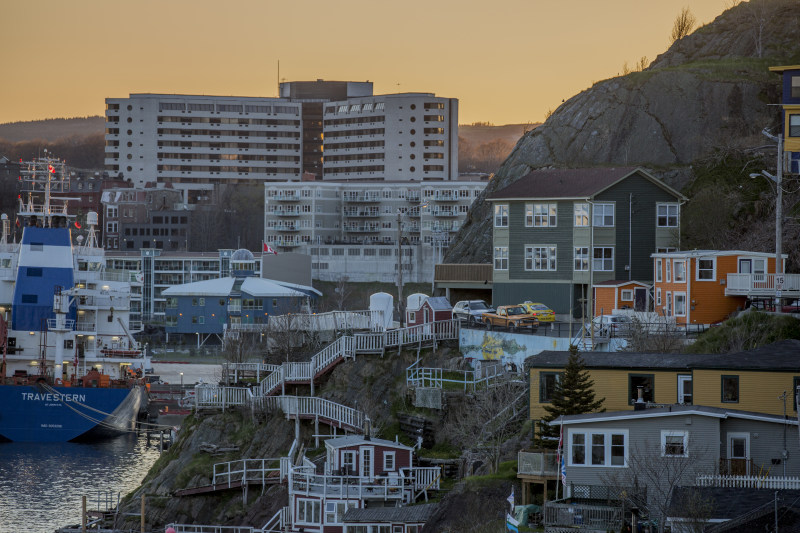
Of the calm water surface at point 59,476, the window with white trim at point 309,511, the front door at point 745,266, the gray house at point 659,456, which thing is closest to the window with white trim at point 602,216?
the front door at point 745,266

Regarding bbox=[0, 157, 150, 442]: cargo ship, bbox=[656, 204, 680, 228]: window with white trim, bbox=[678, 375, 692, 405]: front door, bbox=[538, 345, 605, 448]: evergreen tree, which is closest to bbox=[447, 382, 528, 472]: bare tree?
bbox=[538, 345, 605, 448]: evergreen tree

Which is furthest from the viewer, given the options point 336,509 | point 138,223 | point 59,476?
point 138,223

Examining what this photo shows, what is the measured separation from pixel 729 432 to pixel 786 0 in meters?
92.1

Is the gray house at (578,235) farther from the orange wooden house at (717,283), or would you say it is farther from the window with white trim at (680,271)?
the orange wooden house at (717,283)

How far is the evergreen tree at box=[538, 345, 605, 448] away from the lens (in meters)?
39.1

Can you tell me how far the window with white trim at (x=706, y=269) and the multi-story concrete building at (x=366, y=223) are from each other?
10324 centimetres

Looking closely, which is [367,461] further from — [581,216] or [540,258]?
[581,216]

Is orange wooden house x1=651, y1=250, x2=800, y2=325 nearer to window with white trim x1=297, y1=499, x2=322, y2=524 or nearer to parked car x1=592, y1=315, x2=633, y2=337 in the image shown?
parked car x1=592, y1=315, x2=633, y2=337

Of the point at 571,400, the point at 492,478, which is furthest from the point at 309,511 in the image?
the point at 571,400

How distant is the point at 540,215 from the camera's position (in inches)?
2817

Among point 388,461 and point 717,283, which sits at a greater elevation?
point 717,283

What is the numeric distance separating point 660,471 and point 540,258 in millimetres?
37814

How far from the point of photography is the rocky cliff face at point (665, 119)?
9906 cm

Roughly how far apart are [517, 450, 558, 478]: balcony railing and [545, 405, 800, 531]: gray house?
1.44m
